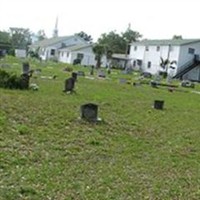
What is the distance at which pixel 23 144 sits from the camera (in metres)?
10.1

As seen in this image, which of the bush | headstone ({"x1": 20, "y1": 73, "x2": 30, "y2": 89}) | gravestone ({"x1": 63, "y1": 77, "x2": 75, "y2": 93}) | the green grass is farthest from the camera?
gravestone ({"x1": 63, "y1": 77, "x2": 75, "y2": 93})

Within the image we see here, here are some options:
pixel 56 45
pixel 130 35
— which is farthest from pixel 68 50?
pixel 130 35

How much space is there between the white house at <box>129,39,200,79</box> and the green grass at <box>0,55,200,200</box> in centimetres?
5313

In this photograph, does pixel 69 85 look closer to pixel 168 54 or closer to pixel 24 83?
pixel 24 83

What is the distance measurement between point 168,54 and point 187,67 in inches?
186

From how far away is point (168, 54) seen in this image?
72.3 metres

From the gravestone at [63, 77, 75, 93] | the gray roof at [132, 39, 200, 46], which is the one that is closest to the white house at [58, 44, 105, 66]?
the gray roof at [132, 39, 200, 46]

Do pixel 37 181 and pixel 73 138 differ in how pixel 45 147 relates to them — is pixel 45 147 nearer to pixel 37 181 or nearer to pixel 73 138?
pixel 73 138

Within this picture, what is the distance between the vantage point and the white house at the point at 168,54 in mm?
69000

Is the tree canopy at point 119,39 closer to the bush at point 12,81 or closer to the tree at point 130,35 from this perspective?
the tree at point 130,35

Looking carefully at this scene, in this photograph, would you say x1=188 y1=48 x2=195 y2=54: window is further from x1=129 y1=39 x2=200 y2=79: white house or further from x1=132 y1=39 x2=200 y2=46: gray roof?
x1=132 y1=39 x2=200 y2=46: gray roof

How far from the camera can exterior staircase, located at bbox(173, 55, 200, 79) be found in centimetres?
6762

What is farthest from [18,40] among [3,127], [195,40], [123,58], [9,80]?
[3,127]

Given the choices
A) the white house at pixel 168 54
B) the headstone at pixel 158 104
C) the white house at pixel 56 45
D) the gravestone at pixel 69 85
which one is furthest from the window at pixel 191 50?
the headstone at pixel 158 104
